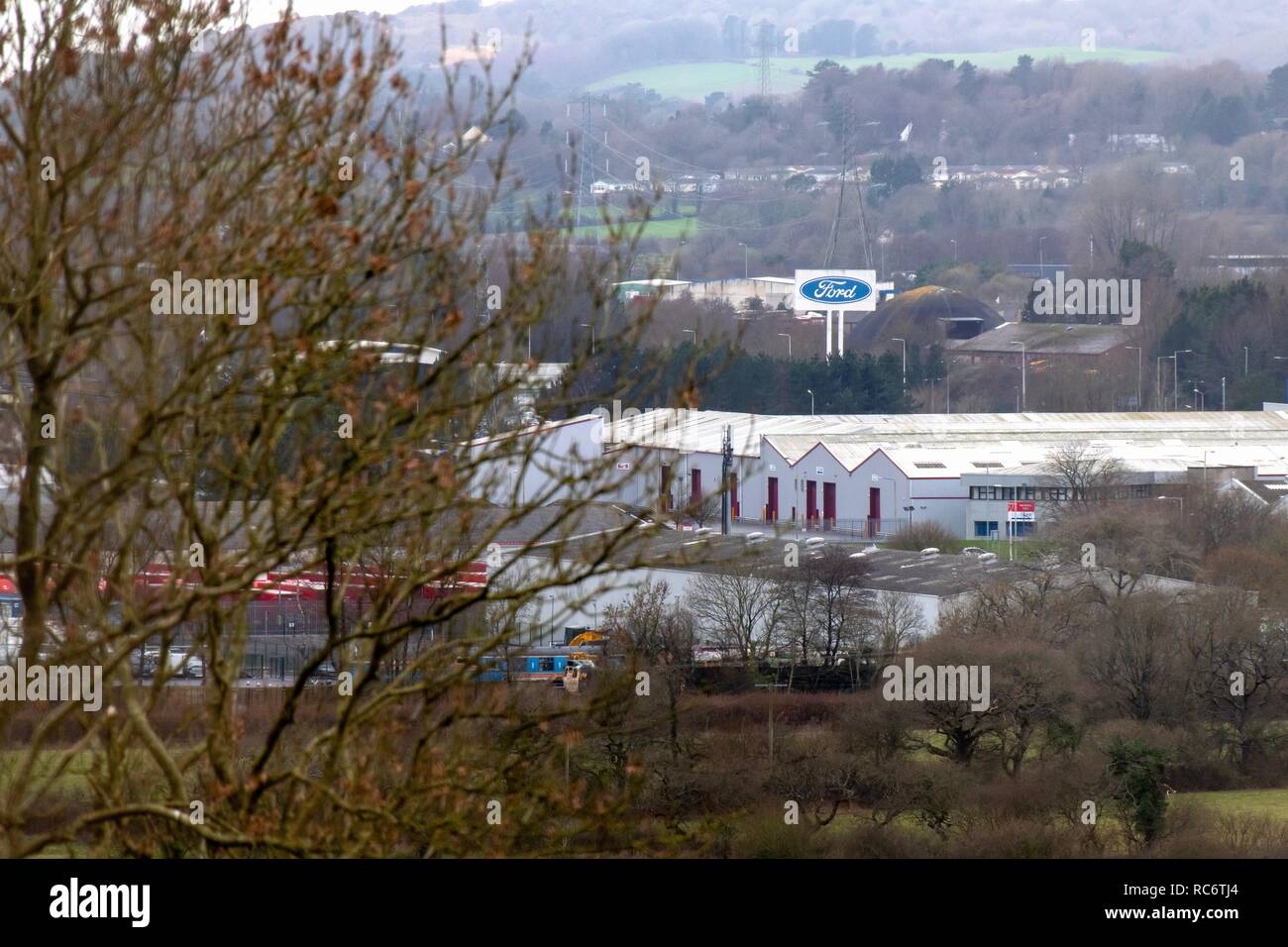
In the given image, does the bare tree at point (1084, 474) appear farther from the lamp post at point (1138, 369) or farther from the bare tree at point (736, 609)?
the lamp post at point (1138, 369)

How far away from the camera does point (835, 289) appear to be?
4109cm

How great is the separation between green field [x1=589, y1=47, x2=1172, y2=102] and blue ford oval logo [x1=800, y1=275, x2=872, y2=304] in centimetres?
4927

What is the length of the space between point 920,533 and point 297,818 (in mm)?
18393

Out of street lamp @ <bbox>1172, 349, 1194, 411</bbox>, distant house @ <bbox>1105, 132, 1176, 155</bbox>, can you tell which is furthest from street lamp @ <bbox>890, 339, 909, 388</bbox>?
distant house @ <bbox>1105, 132, 1176, 155</bbox>

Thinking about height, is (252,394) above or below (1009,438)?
above

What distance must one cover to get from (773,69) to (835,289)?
5565 centimetres

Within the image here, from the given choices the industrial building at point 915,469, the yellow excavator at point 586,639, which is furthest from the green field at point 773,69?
the yellow excavator at point 586,639

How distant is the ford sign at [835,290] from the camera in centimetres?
4075

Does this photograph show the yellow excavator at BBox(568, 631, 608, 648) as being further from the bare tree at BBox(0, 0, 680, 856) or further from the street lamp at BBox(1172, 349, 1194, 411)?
the street lamp at BBox(1172, 349, 1194, 411)

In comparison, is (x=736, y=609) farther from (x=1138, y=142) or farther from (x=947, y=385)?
(x=1138, y=142)

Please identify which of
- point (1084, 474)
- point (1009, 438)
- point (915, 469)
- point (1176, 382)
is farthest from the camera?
point (1176, 382)

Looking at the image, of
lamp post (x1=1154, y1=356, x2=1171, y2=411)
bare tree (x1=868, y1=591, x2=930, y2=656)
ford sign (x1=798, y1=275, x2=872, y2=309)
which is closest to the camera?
bare tree (x1=868, y1=591, x2=930, y2=656)

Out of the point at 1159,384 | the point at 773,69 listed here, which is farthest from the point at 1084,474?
the point at 773,69

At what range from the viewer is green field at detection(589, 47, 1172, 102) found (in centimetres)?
9188
